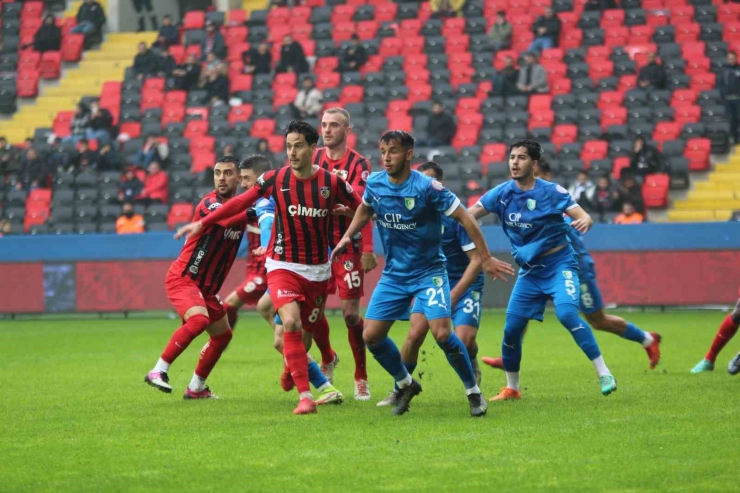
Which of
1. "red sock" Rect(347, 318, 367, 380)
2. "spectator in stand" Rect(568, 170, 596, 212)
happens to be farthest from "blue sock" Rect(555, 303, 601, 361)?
"spectator in stand" Rect(568, 170, 596, 212)

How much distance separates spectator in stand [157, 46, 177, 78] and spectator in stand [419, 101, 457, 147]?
752cm

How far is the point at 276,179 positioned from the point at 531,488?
3.98 meters

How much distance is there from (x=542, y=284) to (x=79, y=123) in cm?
1929

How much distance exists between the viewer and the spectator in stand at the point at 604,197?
2114 centimetres

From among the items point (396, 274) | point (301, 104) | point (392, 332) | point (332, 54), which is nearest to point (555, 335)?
point (392, 332)

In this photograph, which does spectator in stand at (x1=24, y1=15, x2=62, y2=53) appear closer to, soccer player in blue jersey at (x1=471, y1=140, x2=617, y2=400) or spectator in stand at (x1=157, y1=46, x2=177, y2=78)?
spectator in stand at (x1=157, y1=46, x2=177, y2=78)

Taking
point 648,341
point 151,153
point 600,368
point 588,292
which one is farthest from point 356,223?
point 151,153

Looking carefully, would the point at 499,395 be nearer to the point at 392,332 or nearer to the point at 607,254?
the point at 392,332

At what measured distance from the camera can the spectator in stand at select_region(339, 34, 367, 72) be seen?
Result: 2653 centimetres

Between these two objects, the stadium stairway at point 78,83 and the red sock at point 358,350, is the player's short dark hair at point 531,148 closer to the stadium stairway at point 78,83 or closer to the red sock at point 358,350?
the red sock at point 358,350

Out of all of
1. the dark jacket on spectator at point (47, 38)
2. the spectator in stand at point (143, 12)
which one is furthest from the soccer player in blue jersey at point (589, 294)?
the spectator in stand at point (143, 12)

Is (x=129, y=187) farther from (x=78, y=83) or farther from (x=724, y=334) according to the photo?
(x=724, y=334)

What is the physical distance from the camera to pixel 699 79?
955 inches

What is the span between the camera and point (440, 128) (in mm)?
23734
